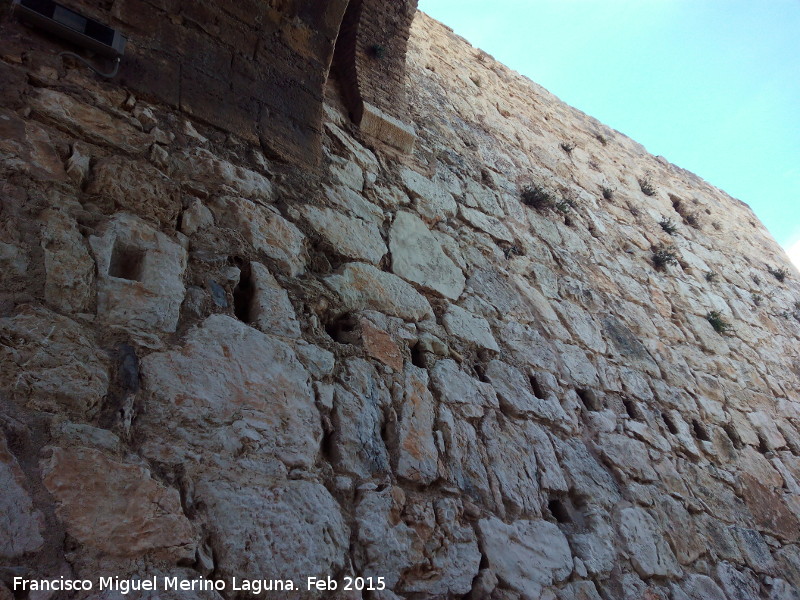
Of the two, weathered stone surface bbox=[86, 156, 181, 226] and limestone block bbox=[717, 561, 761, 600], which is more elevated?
weathered stone surface bbox=[86, 156, 181, 226]

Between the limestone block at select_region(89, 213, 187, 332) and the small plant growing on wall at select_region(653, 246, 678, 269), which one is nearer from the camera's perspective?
the limestone block at select_region(89, 213, 187, 332)

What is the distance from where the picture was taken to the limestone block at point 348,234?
253 centimetres

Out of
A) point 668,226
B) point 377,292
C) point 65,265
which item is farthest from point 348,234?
point 668,226

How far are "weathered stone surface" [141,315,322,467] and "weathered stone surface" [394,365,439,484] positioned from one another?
38 cm

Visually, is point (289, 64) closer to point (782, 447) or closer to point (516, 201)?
point (516, 201)

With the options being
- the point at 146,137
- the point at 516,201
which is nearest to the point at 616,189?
the point at 516,201

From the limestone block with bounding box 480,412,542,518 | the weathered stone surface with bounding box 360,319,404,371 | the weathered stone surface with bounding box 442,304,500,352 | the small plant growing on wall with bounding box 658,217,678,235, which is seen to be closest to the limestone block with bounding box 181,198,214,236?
the weathered stone surface with bounding box 360,319,404,371

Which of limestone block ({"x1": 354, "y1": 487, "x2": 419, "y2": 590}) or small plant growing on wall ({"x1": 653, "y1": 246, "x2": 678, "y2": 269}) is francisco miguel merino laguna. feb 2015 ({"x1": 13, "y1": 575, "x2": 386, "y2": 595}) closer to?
limestone block ({"x1": 354, "y1": 487, "x2": 419, "y2": 590})

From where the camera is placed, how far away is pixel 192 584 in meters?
1.34

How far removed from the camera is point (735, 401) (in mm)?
4496

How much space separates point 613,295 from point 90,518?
4.00m

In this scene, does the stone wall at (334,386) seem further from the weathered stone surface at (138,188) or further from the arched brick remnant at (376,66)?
the arched brick remnant at (376,66)

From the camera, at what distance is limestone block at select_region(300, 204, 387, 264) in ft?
8.29

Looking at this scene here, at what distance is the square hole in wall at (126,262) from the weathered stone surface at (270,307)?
15.7 inches
